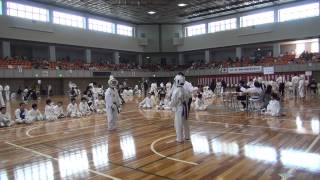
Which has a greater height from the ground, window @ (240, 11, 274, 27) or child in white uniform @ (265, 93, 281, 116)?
window @ (240, 11, 274, 27)

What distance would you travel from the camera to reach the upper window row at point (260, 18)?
32.0 m

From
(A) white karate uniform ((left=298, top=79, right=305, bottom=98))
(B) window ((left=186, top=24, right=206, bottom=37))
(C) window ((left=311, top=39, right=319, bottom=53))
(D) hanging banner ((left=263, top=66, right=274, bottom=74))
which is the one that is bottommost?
(A) white karate uniform ((left=298, top=79, right=305, bottom=98))

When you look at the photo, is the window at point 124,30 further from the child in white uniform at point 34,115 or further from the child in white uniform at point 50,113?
the child in white uniform at point 34,115

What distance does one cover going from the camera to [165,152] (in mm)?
6773

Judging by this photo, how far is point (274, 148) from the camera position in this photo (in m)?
6.81

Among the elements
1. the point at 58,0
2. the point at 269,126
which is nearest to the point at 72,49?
the point at 58,0

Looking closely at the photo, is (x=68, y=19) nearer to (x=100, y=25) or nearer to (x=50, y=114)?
(x=100, y=25)

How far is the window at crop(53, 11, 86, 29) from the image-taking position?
111 ft

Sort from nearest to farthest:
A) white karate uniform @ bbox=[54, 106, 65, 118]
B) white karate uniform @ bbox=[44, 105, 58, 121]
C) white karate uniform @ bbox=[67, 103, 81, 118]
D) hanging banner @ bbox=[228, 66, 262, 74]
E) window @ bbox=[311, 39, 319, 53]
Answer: white karate uniform @ bbox=[44, 105, 58, 121]
white karate uniform @ bbox=[54, 106, 65, 118]
white karate uniform @ bbox=[67, 103, 81, 118]
window @ bbox=[311, 39, 319, 53]
hanging banner @ bbox=[228, 66, 262, 74]

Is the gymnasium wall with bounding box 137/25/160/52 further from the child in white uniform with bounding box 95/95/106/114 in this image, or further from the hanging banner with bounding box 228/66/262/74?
the child in white uniform with bounding box 95/95/106/114

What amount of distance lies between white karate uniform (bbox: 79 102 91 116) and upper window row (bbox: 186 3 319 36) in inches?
1086

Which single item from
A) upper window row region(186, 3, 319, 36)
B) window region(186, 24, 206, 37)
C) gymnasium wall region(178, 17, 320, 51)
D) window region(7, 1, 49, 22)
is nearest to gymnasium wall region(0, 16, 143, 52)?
window region(7, 1, 49, 22)

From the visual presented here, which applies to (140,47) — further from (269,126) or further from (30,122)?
(269,126)

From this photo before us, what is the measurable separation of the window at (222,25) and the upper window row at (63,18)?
12116 mm
